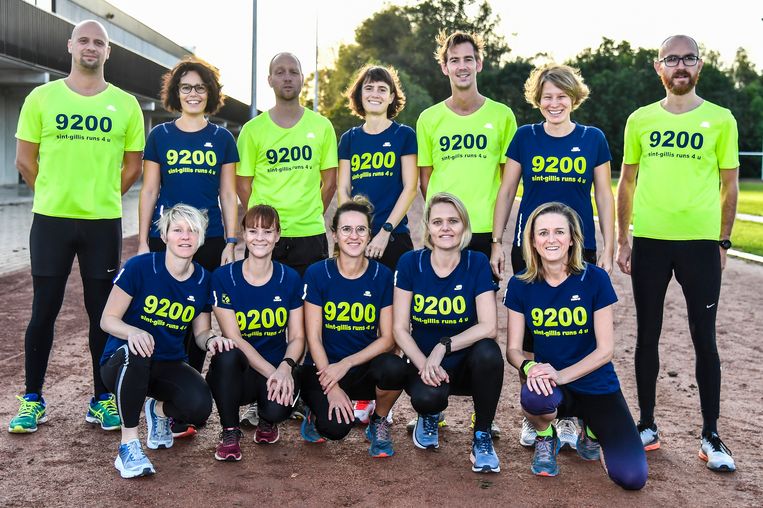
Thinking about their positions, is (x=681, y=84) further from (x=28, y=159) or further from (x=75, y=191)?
(x=28, y=159)

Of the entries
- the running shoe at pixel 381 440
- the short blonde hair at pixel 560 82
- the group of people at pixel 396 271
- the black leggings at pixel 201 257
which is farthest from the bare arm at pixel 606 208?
the black leggings at pixel 201 257

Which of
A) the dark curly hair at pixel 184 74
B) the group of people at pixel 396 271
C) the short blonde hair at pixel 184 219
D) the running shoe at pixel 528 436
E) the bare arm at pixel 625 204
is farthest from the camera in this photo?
the dark curly hair at pixel 184 74

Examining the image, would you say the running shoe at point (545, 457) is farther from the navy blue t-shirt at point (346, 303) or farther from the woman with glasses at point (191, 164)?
the woman with glasses at point (191, 164)

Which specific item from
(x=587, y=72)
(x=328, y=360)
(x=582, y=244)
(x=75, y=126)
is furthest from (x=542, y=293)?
(x=587, y=72)

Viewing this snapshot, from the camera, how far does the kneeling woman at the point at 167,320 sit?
4621 mm

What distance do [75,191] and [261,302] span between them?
1342 millimetres

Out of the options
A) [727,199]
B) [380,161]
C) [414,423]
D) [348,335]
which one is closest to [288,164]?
[380,161]

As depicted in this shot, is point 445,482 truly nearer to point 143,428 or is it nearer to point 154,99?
point 143,428

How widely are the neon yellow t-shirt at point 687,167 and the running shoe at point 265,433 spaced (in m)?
2.53

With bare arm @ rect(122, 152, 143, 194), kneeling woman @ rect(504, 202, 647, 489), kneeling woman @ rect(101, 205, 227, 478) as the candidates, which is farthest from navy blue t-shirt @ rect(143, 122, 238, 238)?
kneeling woman @ rect(504, 202, 647, 489)

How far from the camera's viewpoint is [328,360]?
4992mm

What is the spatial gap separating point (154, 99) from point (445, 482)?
27308 millimetres

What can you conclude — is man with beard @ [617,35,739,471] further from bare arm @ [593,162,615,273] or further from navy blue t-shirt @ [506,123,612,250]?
navy blue t-shirt @ [506,123,612,250]

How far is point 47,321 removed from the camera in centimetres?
512
